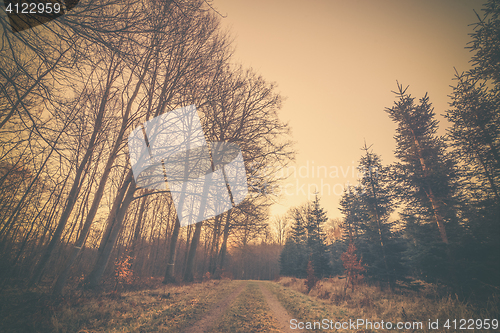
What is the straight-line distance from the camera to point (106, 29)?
2658 mm

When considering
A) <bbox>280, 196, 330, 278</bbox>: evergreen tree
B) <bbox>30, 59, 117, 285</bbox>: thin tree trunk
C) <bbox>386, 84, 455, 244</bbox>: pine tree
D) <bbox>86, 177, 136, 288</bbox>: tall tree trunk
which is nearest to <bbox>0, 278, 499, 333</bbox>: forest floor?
<bbox>86, 177, 136, 288</bbox>: tall tree trunk

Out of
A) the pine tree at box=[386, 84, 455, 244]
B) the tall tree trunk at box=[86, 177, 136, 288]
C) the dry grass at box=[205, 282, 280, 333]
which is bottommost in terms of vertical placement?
the dry grass at box=[205, 282, 280, 333]

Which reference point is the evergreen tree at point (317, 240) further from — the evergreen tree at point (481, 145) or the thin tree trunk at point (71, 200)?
the thin tree trunk at point (71, 200)

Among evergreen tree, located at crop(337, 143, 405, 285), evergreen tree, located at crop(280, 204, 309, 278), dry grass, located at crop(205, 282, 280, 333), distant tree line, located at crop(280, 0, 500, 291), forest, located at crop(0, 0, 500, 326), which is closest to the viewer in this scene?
forest, located at crop(0, 0, 500, 326)

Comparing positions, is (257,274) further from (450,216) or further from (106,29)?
(106,29)

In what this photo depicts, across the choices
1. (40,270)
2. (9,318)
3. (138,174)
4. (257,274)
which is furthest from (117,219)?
(257,274)

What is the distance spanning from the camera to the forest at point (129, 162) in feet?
9.86

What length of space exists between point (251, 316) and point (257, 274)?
165ft

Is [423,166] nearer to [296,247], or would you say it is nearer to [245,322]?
[245,322]

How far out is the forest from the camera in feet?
9.86

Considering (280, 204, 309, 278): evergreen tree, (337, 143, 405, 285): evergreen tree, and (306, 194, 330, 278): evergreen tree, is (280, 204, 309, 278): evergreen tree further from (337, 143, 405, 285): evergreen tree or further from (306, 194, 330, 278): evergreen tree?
(337, 143, 405, 285): evergreen tree

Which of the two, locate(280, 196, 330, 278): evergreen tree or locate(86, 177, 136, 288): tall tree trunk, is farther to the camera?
locate(280, 196, 330, 278): evergreen tree

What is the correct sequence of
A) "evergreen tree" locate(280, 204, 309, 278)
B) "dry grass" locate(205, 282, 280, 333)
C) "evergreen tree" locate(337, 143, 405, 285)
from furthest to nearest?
"evergreen tree" locate(280, 204, 309, 278)
"evergreen tree" locate(337, 143, 405, 285)
"dry grass" locate(205, 282, 280, 333)

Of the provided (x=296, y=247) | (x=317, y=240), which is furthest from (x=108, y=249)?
(x=296, y=247)
